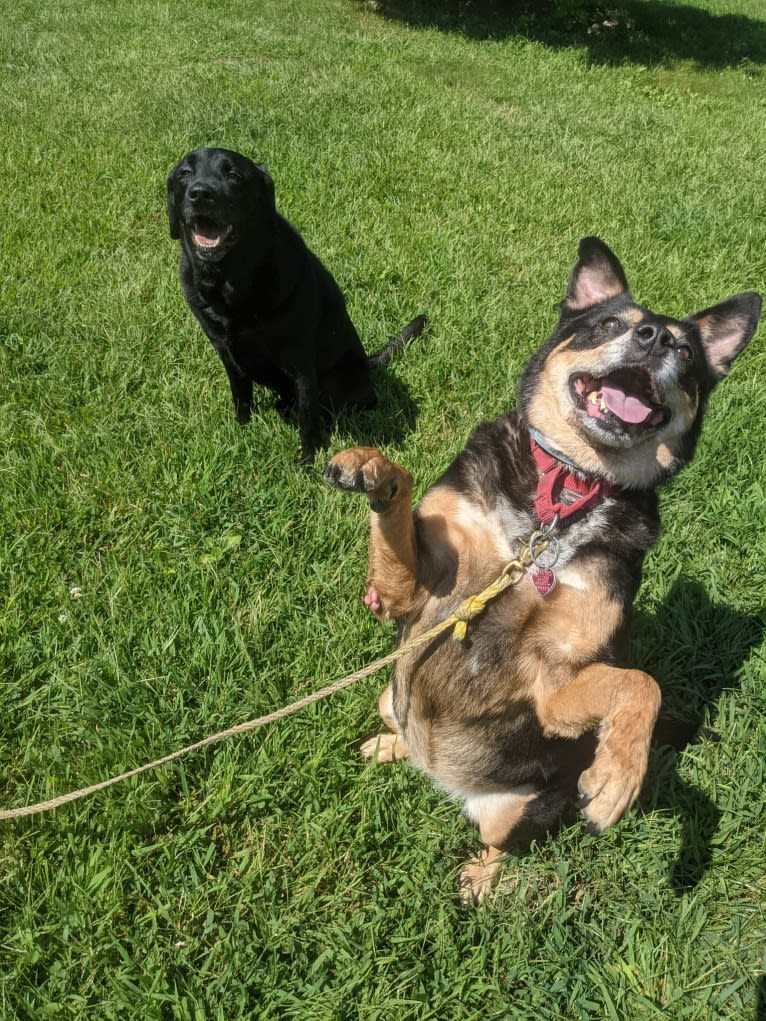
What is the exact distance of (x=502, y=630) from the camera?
2.08 meters

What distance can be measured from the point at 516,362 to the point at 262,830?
3.17 m

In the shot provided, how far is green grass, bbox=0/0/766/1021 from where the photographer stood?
6.74 ft

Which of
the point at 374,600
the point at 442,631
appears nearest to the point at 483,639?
the point at 442,631

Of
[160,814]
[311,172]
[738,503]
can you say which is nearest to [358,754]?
[160,814]

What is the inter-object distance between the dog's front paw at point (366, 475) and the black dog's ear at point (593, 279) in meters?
1.32

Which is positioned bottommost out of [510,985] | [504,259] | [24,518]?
[510,985]

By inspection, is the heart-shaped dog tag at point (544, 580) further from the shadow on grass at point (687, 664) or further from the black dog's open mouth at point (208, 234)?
the black dog's open mouth at point (208, 234)

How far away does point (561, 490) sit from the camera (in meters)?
2.27

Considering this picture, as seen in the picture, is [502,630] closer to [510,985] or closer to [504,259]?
[510,985]

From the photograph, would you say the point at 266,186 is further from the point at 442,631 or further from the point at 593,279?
the point at 442,631

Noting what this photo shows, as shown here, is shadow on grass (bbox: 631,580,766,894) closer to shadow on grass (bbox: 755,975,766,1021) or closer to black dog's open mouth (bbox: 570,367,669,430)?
shadow on grass (bbox: 755,975,766,1021)

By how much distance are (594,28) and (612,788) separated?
15.9 m

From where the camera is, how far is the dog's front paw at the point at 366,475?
1810 millimetres

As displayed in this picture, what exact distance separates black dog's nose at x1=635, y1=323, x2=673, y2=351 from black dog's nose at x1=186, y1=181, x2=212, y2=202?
2.29 meters
